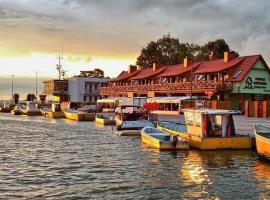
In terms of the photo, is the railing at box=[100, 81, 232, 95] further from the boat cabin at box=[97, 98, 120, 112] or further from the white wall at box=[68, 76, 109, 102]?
the white wall at box=[68, 76, 109, 102]

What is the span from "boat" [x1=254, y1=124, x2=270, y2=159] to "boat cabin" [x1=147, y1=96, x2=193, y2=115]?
4238cm

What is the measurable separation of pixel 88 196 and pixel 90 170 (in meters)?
6.74

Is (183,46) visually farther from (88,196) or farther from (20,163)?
(88,196)

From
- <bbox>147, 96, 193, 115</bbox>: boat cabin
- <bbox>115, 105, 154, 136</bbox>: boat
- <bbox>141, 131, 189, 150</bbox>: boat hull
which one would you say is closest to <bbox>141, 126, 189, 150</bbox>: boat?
<bbox>141, 131, 189, 150</bbox>: boat hull

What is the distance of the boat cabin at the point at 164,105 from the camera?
254ft

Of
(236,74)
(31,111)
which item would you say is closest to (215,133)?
(236,74)

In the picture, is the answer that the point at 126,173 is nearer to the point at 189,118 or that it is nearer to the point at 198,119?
the point at 198,119

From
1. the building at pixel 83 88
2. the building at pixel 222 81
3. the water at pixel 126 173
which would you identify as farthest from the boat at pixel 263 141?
the building at pixel 83 88

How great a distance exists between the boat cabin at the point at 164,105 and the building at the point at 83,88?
52.9m

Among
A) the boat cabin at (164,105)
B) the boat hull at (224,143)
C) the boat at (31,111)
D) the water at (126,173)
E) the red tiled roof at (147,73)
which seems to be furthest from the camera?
the boat at (31,111)

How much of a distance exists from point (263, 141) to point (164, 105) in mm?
51195

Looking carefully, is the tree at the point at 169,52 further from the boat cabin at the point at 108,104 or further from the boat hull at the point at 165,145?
the boat hull at the point at 165,145

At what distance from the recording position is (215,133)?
1479 inches

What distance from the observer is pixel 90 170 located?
1107 inches
